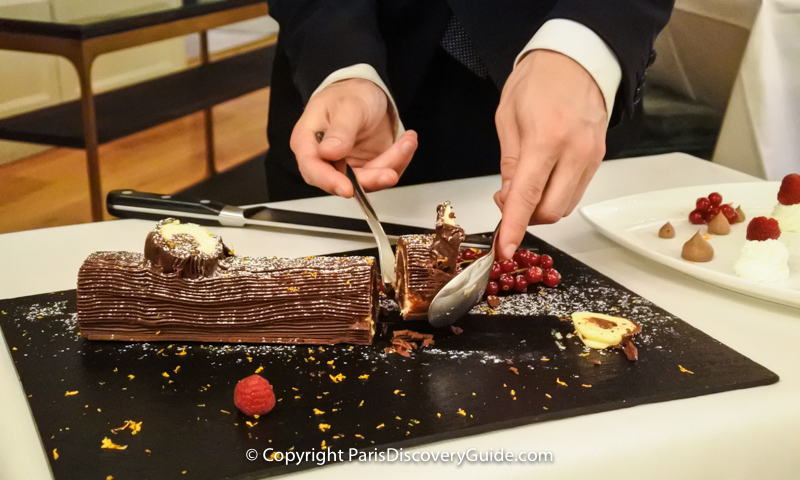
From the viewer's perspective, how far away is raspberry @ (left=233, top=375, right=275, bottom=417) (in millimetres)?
820

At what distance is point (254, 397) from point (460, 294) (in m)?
0.35

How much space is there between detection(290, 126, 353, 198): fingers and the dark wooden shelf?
1851 mm

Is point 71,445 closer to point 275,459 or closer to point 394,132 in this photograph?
point 275,459

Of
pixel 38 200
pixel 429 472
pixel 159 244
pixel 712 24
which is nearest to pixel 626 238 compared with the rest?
pixel 429 472

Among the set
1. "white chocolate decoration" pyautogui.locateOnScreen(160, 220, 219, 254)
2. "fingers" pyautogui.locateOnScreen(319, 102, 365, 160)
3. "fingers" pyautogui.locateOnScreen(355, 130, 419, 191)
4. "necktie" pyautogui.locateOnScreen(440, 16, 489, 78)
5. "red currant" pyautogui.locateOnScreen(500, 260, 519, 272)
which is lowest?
"red currant" pyautogui.locateOnScreen(500, 260, 519, 272)

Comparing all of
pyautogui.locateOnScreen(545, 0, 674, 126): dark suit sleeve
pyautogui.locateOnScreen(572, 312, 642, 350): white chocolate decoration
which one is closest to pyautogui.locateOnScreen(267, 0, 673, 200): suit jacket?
pyautogui.locateOnScreen(545, 0, 674, 126): dark suit sleeve

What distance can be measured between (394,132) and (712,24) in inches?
67.5

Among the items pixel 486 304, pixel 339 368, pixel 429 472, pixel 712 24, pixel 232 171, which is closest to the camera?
pixel 429 472

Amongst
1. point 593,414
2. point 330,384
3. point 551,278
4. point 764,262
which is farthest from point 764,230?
point 330,384

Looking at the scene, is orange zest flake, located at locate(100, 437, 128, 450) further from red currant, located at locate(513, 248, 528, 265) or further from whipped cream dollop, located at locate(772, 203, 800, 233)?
whipped cream dollop, located at locate(772, 203, 800, 233)

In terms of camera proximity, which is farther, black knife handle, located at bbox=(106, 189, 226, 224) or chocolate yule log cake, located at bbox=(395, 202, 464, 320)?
black knife handle, located at bbox=(106, 189, 226, 224)

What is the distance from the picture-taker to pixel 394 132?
152cm

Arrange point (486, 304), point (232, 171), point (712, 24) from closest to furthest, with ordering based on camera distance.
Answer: point (486, 304), point (712, 24), point (232, 171)

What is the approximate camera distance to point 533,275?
3.91 ft
